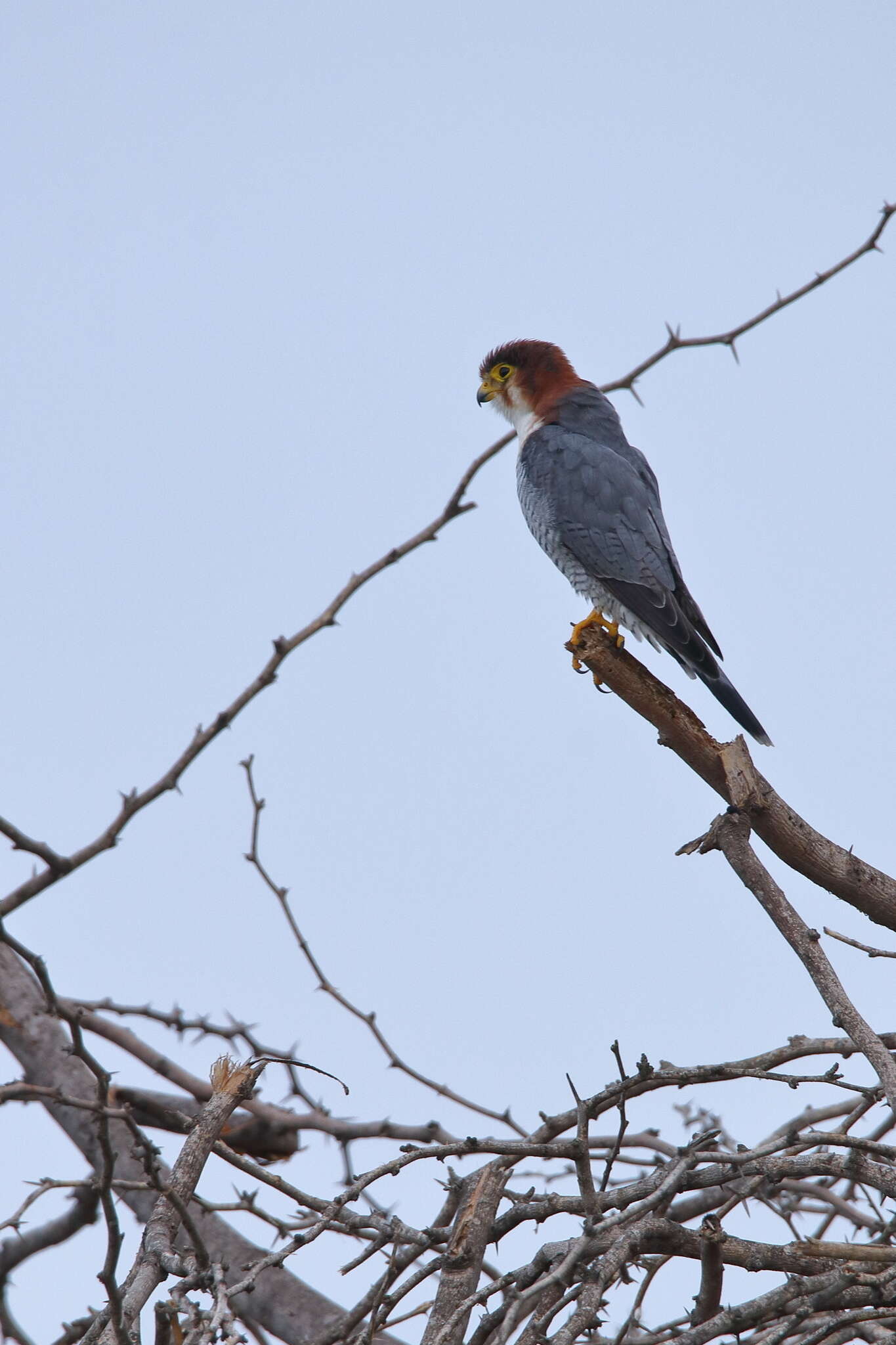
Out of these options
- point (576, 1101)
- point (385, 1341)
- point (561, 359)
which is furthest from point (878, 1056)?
point (561, 359)

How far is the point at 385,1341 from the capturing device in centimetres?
381

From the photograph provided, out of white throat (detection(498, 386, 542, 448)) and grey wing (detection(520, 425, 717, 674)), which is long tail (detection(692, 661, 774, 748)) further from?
white throat (detection(498, 386, 542, 448))

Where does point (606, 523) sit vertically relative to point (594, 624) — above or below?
above

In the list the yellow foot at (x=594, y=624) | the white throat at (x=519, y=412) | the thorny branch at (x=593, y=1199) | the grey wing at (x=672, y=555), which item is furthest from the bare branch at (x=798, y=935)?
the white throat at (x=519, y=412)

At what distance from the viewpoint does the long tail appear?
14.4ft

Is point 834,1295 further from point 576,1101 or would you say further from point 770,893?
point 770,893

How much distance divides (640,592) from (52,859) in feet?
9.93

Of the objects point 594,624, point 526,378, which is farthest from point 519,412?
point 594,624

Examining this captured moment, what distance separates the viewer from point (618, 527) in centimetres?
512

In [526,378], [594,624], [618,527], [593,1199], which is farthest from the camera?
[526,378]

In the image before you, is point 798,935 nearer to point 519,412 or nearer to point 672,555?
point 672,555

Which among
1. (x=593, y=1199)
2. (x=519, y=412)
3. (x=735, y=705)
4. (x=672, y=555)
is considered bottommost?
(x=593, y=1199)

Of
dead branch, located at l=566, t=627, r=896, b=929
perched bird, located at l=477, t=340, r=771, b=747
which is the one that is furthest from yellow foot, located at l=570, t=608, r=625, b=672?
dead branch, located at l=566, t=627, r=896, b=929

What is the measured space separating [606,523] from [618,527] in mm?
50
